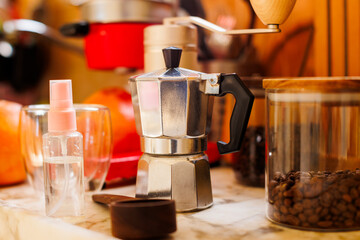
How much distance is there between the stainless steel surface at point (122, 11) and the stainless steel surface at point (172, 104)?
38 cm

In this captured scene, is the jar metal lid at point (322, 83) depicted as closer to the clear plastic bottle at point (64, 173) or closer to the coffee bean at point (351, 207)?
the coffee bean at point (351, 207)

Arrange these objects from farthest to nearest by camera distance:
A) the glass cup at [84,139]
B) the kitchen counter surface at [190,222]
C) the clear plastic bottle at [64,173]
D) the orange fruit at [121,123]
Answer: the orange fruit at [121,123] → the glass cup at [84,139] → the clear plastic bottle at [64,173] → the kitchen counter surface at [190,222]

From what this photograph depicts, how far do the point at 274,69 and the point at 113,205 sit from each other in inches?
23.1

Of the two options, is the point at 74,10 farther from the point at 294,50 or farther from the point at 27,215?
the point at 27,215

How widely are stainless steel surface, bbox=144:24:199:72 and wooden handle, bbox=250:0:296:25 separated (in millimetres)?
158

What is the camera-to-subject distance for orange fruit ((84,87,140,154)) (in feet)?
2.97

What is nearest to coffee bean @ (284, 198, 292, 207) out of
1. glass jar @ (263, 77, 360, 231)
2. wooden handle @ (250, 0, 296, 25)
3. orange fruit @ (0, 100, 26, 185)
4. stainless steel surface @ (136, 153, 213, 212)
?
glass jar @ (263, 77, 360, 231)

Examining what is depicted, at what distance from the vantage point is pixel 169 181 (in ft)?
2.08

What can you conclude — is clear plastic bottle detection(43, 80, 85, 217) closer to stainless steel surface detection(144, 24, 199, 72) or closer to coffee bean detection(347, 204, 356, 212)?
stainless steel surface detection(144, 24, 199, 72)

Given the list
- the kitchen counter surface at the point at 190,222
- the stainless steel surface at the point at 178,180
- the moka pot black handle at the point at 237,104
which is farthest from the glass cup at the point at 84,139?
the moka pot black handle at the point at 237,104

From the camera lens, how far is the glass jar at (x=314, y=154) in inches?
21.1

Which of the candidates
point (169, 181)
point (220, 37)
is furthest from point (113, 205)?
point (220, 37)

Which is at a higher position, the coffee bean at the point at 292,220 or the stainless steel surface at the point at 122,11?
the stainless steel surface at the point at 122,11

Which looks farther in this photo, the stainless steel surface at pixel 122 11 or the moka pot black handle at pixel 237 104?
the stainless steel surface at pixel 122 11
